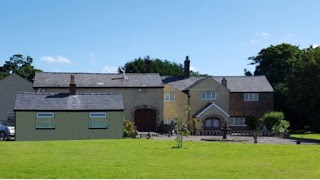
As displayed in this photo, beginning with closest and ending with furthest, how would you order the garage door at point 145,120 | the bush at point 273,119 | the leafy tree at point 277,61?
the bush at point 273,119
the garage door at point 145,120
the leafy tree at point 277,61

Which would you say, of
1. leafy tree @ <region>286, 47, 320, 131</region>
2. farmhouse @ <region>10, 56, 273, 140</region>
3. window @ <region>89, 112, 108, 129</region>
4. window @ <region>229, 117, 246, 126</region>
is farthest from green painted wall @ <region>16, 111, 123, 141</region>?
leafy tree @ <region>286, 47, 320, 131</region>

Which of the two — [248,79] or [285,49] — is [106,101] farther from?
[285,49]

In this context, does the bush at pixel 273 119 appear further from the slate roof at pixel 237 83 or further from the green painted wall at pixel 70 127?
the green painted wall at pixel 70 127

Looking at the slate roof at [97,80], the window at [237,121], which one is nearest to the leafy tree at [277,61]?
the window at [237,121]

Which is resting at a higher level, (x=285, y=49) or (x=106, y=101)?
(x=285, y=49)

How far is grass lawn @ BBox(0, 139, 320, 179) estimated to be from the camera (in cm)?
1611

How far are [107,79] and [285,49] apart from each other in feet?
132

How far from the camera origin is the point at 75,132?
41438 mm

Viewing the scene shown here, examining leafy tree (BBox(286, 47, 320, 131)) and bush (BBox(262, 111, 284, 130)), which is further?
leafy tree (BBox(286, 47, 320, 131))

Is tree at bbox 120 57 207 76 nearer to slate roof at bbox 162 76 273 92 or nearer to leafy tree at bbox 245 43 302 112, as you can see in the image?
leafy tree at bbox 245 43 302 112

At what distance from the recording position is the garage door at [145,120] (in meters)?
55.9

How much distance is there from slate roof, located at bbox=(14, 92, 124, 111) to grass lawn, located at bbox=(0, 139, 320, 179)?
53.8ft

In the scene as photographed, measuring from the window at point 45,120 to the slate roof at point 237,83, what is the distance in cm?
2347

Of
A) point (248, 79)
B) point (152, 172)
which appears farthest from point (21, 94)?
point (248, 79)
